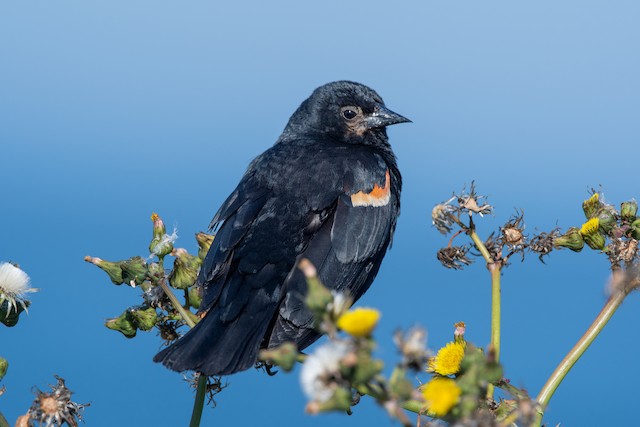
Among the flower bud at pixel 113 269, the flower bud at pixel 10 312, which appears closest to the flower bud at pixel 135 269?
the flower bud at pixel 113 269

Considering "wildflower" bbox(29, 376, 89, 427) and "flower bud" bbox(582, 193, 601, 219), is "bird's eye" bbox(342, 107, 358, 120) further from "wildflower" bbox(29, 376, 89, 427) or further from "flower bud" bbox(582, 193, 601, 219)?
"wildflower" bbox(29, 376, 89, 427)

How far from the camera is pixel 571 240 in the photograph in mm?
2055

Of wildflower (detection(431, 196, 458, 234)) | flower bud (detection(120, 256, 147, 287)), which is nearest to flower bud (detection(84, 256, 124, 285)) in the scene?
flower bud (detection(120, 256, 147, 287))

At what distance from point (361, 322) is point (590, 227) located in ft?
4.66

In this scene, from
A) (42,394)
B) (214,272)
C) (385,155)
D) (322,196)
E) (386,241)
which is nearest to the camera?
(42,394)

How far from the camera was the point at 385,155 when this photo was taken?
3.46 m

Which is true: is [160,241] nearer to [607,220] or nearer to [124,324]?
[124,324]

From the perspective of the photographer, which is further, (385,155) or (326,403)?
(385,155)

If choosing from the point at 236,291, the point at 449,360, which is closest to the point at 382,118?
the point at 236,291

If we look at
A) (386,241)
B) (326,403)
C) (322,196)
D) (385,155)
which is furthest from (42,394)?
(385,155)

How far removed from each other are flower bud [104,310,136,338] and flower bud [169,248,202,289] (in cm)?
15

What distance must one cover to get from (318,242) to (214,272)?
39 centimetres

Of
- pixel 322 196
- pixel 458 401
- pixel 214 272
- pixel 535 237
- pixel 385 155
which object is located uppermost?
pixel 385 155

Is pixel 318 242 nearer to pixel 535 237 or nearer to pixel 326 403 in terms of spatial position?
pixel 535 237
